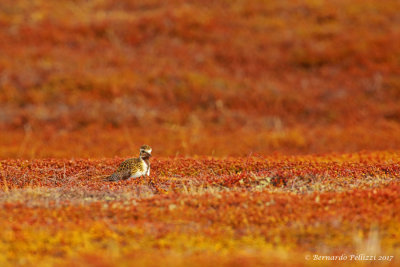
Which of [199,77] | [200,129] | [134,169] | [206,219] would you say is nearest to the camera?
[206,219]

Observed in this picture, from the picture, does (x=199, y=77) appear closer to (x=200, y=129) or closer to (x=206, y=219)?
(x=200, y=129)

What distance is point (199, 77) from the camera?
29.7 m

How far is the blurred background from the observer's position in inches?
909

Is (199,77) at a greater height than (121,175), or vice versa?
(199,77)

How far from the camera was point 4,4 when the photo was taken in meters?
39.4

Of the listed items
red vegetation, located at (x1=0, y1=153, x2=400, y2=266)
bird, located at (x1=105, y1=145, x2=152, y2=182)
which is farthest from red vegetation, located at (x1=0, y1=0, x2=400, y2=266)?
bird, located at (x1=105, y1=145, x2=152, y2=182)

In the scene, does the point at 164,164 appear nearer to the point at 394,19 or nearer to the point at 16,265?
the point at 16,265

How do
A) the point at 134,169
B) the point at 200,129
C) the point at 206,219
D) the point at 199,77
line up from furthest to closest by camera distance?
the point at 199,77
the point at 200,129
the point at 134,169
the point at 206,219

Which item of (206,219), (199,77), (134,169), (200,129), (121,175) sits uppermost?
(199,77)

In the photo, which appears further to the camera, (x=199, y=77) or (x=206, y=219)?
(x=199, y=77)

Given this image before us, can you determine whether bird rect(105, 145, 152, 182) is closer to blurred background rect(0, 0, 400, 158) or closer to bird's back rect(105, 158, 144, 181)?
bird's back rect(105, 158, 144, 181)

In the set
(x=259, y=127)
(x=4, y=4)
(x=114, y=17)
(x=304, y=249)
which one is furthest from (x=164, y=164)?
(x=4, y=4)

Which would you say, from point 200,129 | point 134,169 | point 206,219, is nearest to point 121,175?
point 134,169

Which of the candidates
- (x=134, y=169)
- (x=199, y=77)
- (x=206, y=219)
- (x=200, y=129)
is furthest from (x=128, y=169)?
(x=199, y=77)
